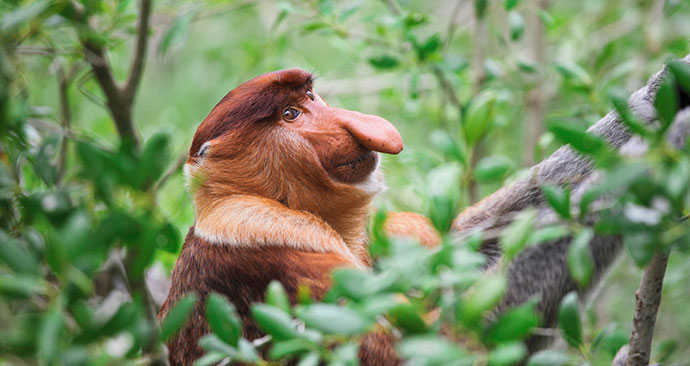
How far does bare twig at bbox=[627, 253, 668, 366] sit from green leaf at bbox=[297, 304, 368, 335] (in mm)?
784

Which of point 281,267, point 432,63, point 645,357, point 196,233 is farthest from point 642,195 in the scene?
point 432,63

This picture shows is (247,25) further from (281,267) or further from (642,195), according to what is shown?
(642,195)

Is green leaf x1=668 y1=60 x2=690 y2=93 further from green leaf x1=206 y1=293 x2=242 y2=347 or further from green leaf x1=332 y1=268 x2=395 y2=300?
green leaf x1=206 y1=293 x2=242 y2=347

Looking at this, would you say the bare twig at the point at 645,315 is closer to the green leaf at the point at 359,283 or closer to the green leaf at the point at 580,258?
the green leaf at the point at 580,258

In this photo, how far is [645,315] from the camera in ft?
4.60

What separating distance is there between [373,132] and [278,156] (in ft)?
1.20

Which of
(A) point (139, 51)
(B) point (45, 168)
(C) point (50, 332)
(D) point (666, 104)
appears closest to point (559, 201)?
(D) point (666, 104)

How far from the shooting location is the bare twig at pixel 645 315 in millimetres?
1383

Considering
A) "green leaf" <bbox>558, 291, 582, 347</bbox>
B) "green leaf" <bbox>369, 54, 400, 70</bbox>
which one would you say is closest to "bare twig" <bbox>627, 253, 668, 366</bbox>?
"green leaf" <bbox>558, 291, 582, 347</bbox>

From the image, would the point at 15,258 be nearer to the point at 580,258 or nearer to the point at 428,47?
the point at 580,258

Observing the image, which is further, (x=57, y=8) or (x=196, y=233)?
(x=196, y=233)

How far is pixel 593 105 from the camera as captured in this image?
7.95 feet

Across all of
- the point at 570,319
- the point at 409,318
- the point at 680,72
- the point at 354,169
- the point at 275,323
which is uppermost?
the point at 680,72

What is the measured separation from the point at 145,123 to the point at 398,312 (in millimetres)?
6083
